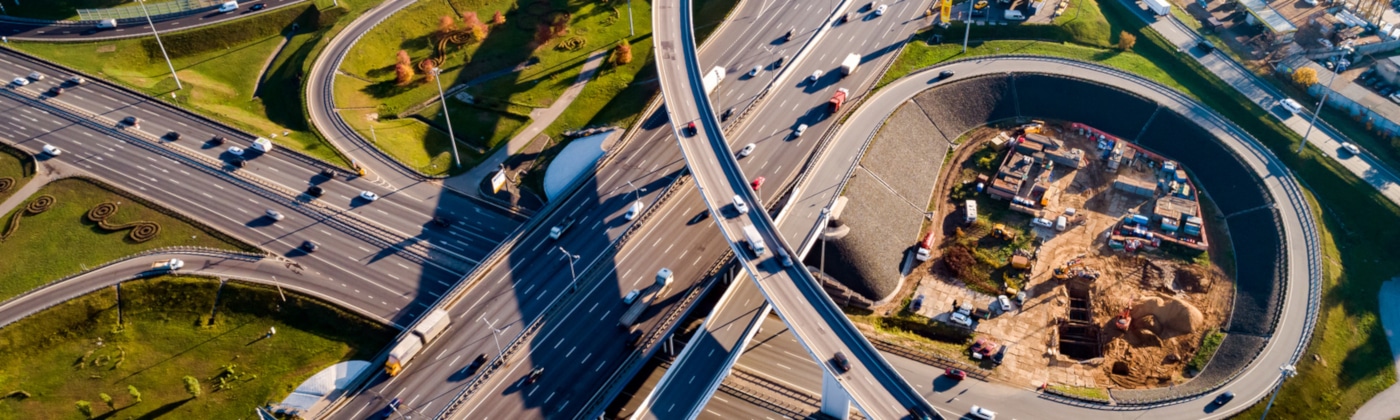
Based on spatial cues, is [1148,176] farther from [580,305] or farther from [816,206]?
[580,305]

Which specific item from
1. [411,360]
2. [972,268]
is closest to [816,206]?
[972,268]

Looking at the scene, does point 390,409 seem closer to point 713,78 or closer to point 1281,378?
point 713,78

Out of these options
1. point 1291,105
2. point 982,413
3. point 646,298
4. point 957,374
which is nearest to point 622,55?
point 646,298

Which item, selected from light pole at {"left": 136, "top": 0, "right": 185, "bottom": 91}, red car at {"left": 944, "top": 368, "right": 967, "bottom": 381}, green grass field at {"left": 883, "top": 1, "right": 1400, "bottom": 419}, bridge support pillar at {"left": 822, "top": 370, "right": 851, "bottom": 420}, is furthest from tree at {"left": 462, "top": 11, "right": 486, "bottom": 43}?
red car at {"left": 944, "top": 368, "right": 967, "bottom": 381}

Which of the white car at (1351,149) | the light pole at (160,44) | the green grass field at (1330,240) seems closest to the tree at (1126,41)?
the green grass field at (1330,240)

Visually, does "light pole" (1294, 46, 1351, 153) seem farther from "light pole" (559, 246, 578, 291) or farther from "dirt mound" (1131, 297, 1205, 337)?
"light pole" (559, 246, 578, 291)

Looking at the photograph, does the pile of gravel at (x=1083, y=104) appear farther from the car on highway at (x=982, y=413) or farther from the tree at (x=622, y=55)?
the tree at (x=622, y=55)
